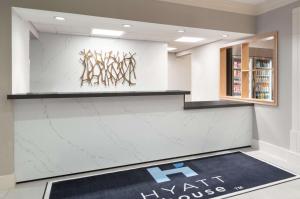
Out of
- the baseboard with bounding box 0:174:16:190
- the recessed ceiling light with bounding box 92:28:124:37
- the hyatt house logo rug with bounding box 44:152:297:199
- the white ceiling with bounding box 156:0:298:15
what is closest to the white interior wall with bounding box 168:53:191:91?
the recessed ceiling light with bounding box 92:28:124:37

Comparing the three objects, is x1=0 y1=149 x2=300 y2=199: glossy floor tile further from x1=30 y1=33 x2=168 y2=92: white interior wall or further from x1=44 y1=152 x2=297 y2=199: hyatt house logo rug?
x1=30 y1=33 x2=168 y2=92: white interior wall

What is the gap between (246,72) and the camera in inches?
158

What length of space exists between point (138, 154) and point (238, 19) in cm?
274

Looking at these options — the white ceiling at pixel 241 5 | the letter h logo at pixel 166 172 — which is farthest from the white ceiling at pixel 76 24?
the letter h logo at pixel 166 172

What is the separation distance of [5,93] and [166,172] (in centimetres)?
214

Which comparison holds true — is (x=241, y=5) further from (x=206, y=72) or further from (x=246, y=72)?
(x=206, y=72)

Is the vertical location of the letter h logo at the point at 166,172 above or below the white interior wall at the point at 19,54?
below

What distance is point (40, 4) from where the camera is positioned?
2.51 metres

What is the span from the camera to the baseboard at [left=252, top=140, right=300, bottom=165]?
304cm

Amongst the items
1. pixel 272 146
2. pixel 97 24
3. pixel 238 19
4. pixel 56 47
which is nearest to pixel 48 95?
pixel 97 24

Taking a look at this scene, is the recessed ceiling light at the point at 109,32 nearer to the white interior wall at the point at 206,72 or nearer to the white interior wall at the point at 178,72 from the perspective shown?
the white interior wall at the point at 206,72

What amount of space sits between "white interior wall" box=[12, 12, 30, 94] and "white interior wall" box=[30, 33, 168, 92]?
2.86 feet

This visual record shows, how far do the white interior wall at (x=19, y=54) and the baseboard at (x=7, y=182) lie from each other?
3.20 feet

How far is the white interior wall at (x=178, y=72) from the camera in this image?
265 inches
